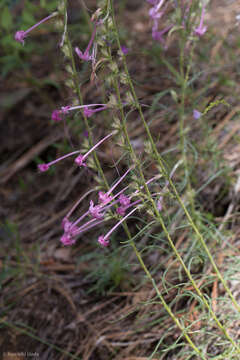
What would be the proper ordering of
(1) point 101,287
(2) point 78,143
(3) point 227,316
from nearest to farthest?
(3) point 227,316 < (1) point 101,287 < (2) point 78,143

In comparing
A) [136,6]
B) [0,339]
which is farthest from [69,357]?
[136,6]

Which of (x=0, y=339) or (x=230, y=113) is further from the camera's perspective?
(x=230, y=113)

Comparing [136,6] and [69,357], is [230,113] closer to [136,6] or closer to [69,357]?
[69,357]

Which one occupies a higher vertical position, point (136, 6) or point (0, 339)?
point (136, 6)

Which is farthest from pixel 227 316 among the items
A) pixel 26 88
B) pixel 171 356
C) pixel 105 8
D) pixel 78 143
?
pixel 26 88

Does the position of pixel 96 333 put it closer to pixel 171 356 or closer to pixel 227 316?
pixel 171 356

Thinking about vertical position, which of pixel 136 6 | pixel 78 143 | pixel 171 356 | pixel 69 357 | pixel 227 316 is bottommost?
pixel 69 357

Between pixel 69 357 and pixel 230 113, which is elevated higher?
pixel 230 113

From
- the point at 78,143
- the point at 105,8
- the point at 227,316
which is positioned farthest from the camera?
the point at 78,143

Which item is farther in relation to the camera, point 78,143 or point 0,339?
point 78,143
